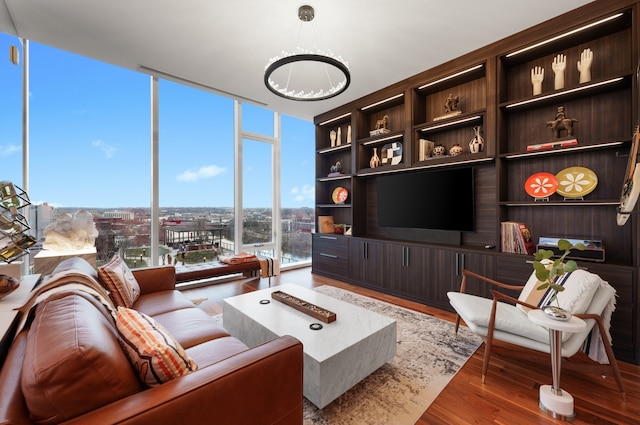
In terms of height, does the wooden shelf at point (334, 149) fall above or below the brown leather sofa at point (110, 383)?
above

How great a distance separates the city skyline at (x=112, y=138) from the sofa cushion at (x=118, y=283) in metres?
1.69

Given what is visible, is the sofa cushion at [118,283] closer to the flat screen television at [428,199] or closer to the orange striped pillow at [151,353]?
the orange striped pillow at [151,353]

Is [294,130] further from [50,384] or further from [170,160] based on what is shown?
[50,384]

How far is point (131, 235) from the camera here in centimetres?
390

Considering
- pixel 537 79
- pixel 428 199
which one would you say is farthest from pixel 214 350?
pixel 537 79

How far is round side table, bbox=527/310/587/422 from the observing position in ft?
5.15

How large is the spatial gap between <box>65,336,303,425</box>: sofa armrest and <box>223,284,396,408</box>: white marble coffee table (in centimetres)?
44

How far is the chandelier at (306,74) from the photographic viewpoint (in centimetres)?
232

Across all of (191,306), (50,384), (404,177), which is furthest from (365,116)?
(50,384)

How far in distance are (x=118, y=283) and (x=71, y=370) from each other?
160cm

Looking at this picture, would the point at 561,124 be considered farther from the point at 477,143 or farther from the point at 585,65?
the point at 477,143

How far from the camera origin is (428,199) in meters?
3.70

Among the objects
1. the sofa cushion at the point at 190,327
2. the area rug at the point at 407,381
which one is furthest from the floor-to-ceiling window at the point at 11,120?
the area rug at the point at 407,381

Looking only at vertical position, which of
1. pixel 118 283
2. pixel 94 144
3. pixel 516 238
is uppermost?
pixel 94 144
